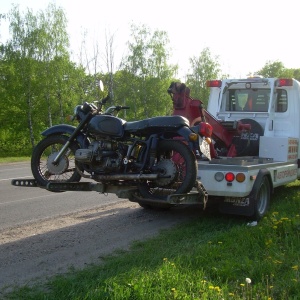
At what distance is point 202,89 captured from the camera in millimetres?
47438

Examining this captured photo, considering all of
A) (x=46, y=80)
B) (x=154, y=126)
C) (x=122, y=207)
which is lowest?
(x=122, y=207)

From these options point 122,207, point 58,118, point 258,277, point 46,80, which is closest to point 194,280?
point 258,277

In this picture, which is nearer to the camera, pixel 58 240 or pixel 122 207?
pixel 58 240

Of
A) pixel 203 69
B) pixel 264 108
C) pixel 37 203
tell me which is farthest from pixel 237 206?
pixel 203 69

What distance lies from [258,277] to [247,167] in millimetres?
2428

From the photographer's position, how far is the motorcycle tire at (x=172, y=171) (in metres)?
6.26

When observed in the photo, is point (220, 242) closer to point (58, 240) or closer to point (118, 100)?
point (58, 240)

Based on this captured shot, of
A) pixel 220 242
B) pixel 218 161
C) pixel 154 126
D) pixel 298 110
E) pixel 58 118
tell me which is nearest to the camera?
pixel 220 242

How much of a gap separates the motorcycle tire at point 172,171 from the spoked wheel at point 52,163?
108 cm

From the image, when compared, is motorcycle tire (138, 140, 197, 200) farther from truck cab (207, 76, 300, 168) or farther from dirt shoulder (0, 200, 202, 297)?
truck cab (207, 76, 300, 168)

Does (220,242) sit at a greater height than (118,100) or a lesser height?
lesser

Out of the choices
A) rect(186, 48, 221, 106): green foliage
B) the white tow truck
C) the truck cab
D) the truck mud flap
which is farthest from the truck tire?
rect(186, 48, 221, 106): green foliage

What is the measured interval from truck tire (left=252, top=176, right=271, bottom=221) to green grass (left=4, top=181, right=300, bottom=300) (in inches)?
15.9

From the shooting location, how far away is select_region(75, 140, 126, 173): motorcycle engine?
650 centimetres
